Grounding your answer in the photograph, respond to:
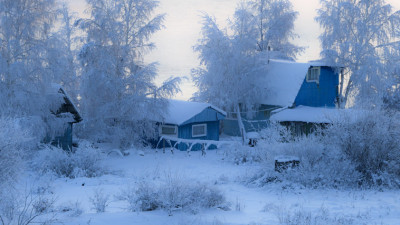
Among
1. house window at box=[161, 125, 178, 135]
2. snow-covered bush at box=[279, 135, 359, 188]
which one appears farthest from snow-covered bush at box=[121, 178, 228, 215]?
house window at box=[161, 125, 178, 135]

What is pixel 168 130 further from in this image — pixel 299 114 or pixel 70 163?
pixel 70 163

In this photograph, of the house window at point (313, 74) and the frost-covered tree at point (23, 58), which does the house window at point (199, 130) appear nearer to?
the house window at point (313, 74)

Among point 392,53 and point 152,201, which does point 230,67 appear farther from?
point 152,201

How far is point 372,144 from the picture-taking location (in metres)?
12.8

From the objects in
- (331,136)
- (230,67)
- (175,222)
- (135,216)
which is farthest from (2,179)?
(230,67)

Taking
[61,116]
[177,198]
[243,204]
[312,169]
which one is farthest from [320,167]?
[61,116]

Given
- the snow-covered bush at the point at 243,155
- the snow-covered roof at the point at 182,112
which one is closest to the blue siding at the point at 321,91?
the snow-covered roof at the point at 182,112

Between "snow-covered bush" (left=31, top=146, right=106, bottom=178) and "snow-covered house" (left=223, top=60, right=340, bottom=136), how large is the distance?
15.6 metres

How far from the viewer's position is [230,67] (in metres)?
30.2

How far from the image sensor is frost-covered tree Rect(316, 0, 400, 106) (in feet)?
91.3

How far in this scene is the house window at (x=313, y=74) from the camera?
99.3 ft

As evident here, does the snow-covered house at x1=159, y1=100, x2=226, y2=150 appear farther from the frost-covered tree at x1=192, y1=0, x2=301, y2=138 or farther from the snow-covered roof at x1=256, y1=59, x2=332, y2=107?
the snow-covered roof at x1=256, y1=59, x2=332, y2=107

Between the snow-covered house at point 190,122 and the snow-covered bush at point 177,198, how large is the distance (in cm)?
1494

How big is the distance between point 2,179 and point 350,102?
2677 cm
